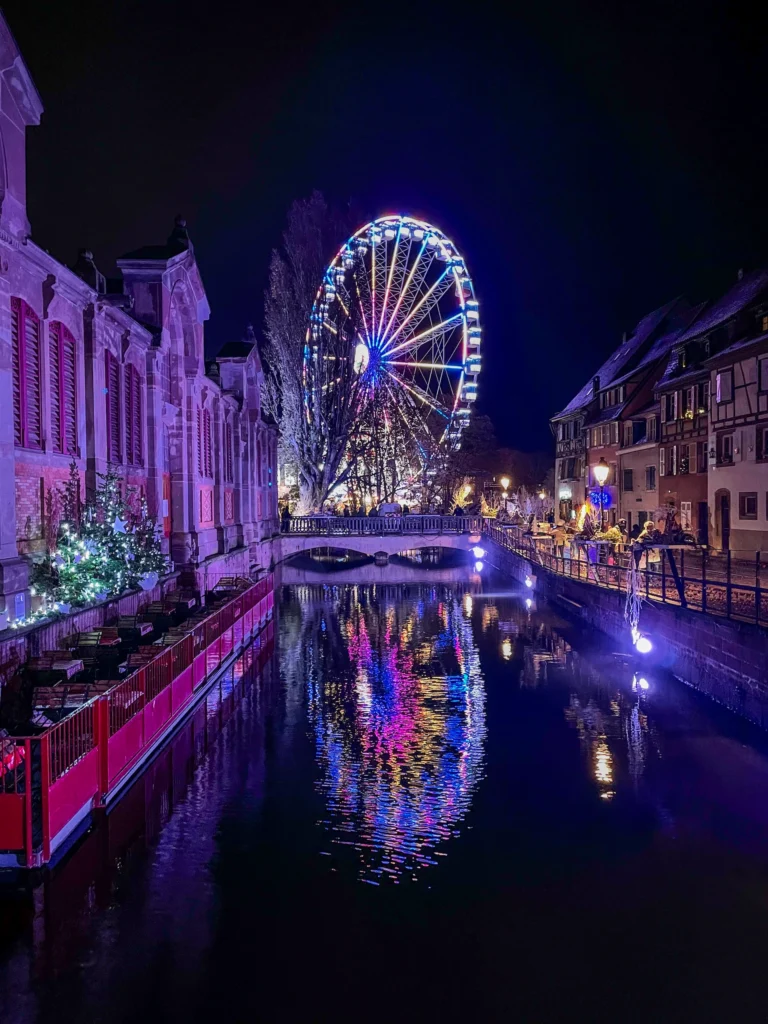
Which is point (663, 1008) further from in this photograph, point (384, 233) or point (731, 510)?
point (384, 233)

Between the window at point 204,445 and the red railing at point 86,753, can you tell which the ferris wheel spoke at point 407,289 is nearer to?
the window at point 204,445

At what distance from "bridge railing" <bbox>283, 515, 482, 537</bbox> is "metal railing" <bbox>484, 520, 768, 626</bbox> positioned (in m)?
19.8

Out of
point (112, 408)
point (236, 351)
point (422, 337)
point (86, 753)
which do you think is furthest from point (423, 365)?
point (86, 753)

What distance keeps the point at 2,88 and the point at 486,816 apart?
41.6 feet

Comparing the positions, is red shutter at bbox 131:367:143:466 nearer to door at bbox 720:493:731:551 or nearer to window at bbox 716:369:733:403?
window at bbox 716:369:733:403

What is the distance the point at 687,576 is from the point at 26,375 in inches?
539

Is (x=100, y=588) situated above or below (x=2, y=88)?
below

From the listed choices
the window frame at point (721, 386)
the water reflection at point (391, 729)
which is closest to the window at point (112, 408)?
the water reflection at point (391, 729)

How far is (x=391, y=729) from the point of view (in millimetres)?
15305

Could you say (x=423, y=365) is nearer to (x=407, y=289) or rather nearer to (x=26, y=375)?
(x=407, y=289)

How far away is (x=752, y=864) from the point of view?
9.40m

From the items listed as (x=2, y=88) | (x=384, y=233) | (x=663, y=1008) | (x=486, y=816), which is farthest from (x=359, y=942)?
(x=384, y=233)

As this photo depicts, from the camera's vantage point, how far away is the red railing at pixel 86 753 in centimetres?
813

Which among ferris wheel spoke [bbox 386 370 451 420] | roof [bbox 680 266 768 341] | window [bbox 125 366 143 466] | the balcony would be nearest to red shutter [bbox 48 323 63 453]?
window [bbox 125 366 143 466]
